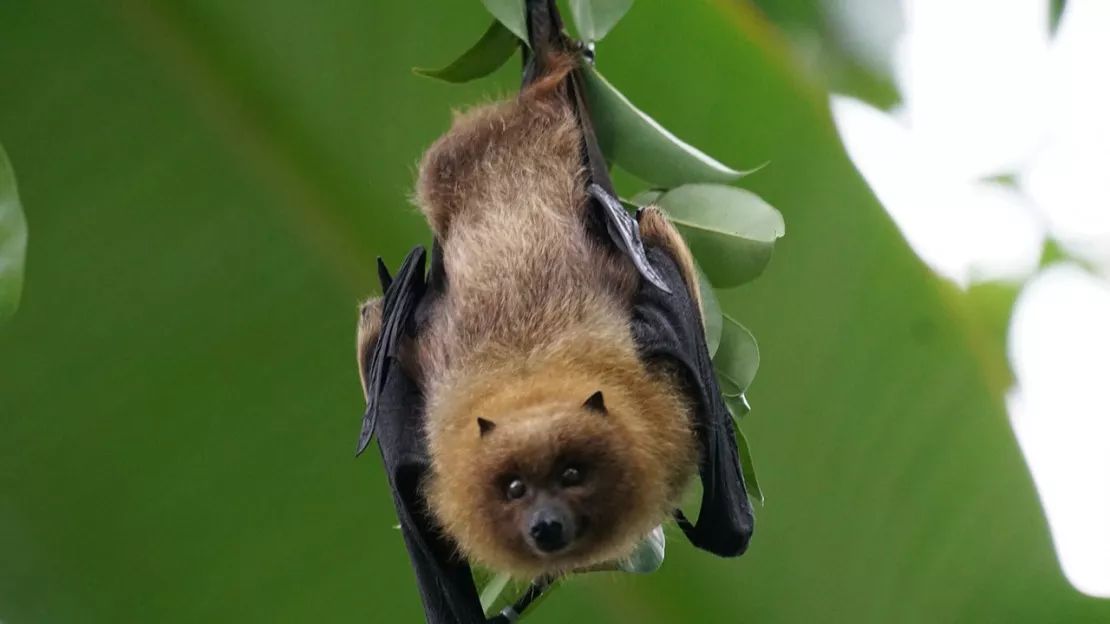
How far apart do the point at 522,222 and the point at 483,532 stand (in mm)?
458

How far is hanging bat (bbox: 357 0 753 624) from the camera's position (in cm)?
143

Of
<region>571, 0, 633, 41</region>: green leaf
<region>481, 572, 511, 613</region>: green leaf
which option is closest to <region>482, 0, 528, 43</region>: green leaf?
<region>571, 0, 633, 41</region>: green leaf

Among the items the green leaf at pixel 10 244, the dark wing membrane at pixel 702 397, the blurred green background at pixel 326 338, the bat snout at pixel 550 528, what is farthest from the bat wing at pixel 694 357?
the green leaf at pixel 10 244

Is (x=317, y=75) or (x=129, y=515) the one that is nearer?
(x=317, y=75)

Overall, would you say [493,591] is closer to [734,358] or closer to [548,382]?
[548,382]

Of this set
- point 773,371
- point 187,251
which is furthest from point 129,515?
point 773,371

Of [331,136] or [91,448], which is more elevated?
[331,136]

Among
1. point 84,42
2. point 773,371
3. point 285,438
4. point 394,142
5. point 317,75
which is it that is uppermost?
point 84,42

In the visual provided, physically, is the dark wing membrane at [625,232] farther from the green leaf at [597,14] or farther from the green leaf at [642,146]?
the green leaf at [597,14]

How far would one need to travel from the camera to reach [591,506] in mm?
1437

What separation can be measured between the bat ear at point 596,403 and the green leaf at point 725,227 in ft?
0.91

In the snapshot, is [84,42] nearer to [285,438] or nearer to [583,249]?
[285,438]

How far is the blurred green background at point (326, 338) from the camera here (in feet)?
6.10

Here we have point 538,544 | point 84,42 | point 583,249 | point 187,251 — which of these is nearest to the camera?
point 538,544
